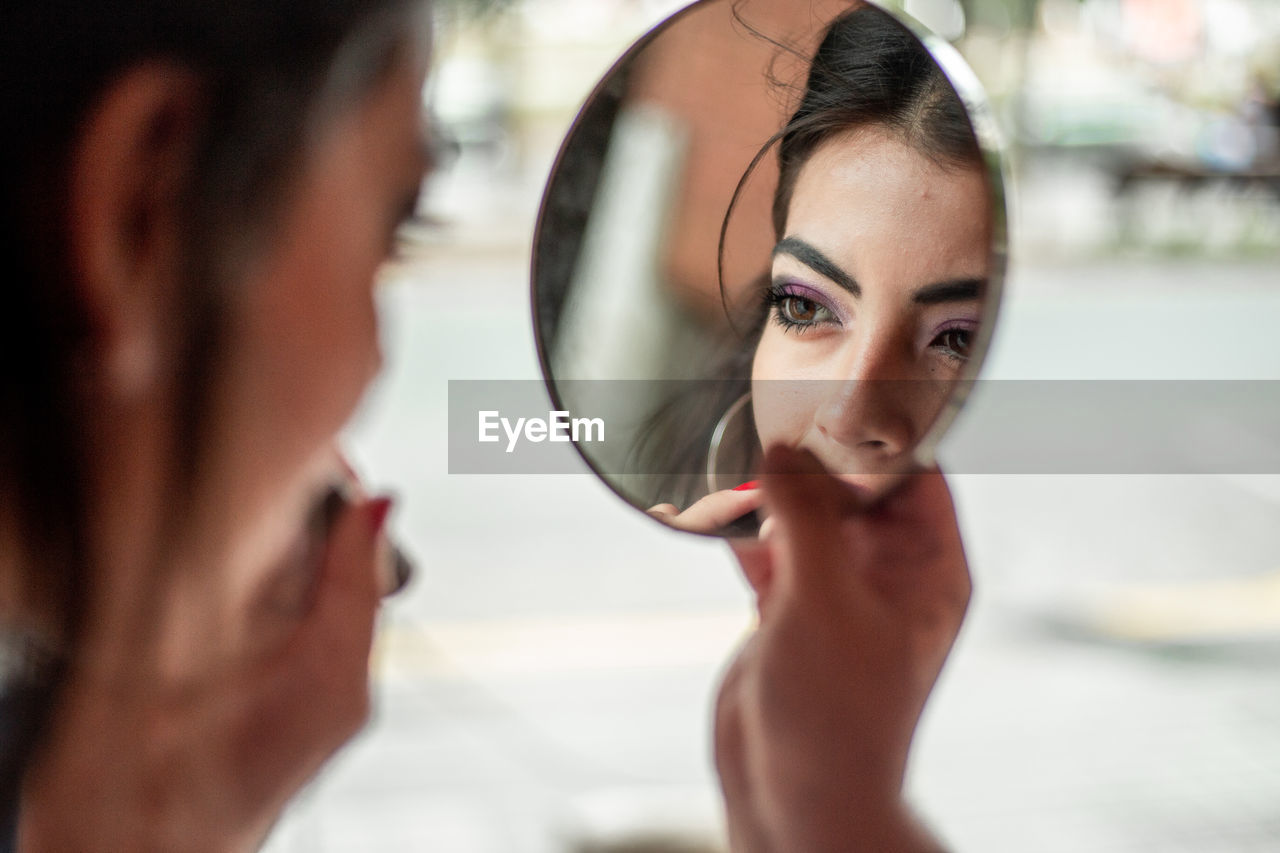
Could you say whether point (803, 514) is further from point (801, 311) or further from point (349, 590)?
point (349, 590)

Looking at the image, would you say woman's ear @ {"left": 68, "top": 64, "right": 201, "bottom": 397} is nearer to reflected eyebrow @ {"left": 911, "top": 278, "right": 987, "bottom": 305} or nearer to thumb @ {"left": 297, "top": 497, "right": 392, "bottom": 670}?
thumb @ {"left": 297, "top": 497, "right": 392, "bottom": 670}

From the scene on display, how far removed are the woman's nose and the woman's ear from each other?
1.20 ft

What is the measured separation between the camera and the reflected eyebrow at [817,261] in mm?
559

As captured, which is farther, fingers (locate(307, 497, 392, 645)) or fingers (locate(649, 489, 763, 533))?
fingers (locate(307, 497, 392, 645))

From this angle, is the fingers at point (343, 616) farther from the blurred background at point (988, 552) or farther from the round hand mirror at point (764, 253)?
the round hand mirror at point (764, 253)

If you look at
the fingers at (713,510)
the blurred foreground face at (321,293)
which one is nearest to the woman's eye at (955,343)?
the fingers at (713,510)

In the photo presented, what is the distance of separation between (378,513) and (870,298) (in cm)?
34

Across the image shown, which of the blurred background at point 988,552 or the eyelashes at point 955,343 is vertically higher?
the eyelashes at point 955,343

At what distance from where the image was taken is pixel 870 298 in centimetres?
56

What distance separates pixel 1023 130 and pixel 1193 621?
1410 millimetres

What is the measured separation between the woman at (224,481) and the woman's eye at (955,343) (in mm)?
85

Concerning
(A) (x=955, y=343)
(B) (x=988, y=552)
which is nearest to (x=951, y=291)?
(A) (x=955, y=343)

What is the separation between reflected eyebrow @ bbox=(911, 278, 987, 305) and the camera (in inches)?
21.4

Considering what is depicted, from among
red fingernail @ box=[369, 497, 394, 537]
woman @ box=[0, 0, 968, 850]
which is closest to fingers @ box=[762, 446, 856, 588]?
woman @ box=[0, 0, 968, 850]
